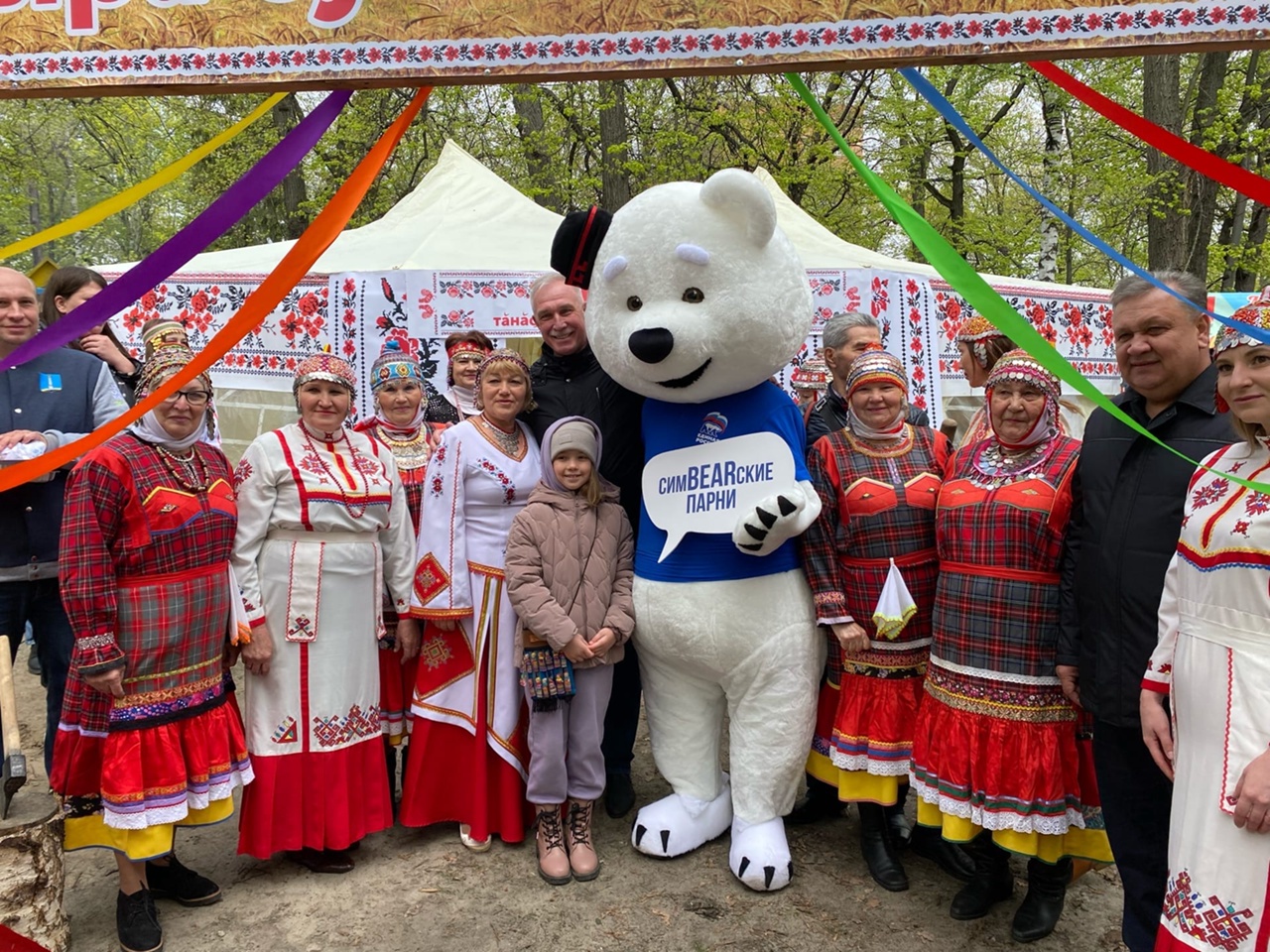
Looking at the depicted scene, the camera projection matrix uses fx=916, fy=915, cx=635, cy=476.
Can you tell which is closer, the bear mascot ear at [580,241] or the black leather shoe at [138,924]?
the black leather shoe at [138,924]

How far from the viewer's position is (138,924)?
8.94 feet

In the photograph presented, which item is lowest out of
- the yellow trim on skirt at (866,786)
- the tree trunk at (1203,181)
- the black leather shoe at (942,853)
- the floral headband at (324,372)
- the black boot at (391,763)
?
the black leather shoe at (942,853)

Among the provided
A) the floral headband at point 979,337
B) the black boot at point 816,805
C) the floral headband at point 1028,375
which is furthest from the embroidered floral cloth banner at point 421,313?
the floral headband at point 1028,375

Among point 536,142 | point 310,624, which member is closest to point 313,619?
point 310,624

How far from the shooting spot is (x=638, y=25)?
174 cm

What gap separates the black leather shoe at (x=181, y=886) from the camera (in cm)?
297

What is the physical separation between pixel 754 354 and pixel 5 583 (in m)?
2.59

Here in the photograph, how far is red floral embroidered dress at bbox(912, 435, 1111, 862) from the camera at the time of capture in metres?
2.62

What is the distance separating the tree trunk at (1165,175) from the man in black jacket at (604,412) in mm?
6892

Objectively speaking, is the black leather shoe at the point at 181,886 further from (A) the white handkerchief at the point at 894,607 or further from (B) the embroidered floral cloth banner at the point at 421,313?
(B) the embroidered floral cloth banner at the point at 421,313

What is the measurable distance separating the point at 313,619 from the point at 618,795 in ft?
4.73

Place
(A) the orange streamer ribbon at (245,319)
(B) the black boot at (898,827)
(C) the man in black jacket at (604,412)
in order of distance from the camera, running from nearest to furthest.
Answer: (A) the orange streamer ribbon at (245,319) < (B) the black boot at (898,827) < (C) the man in black jacket at (604,412)

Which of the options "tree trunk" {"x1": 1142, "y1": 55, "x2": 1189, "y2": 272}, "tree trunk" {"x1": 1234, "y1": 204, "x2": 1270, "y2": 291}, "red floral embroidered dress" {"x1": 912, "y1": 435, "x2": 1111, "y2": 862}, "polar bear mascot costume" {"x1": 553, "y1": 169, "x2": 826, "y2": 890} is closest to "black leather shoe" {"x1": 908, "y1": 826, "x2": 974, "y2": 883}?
"red floral embroidered dress" {"x1": 912, "y1": 435, "x2": 1111, "y2": 862}

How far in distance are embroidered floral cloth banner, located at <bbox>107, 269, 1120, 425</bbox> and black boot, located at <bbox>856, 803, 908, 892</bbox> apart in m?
3.52
